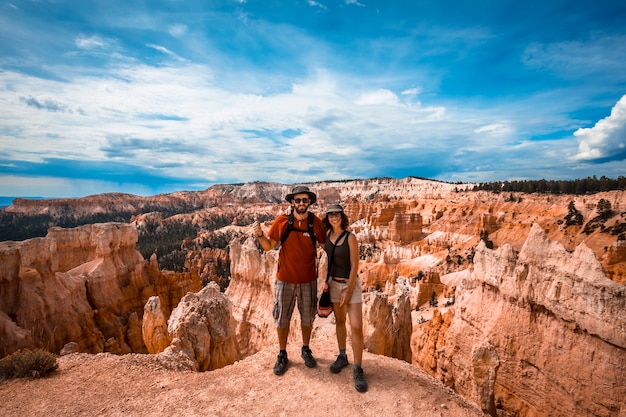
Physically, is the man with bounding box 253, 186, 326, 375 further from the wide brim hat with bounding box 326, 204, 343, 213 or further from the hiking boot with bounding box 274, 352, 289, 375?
the wide brim hat with bounding box 326, 204, 343, 213

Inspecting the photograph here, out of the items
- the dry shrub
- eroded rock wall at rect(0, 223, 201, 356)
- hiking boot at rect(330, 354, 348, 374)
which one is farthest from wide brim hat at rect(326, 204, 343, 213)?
eroded rock wall at rect(0, 223, 201, 356)

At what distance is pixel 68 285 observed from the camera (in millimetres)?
15469

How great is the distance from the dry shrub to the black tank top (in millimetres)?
5028

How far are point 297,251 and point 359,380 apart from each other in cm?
190

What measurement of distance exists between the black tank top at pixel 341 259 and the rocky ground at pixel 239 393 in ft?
4.92

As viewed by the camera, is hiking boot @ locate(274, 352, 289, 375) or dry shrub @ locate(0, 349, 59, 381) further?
dry shrub @ locate(0, 349, 59, 381)

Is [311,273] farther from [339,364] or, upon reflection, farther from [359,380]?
[359,380]

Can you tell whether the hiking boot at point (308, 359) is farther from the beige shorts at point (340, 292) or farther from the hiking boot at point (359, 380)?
the beige shorts at point (340, 292)

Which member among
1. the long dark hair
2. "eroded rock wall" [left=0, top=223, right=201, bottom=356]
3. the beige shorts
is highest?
the long dark hair

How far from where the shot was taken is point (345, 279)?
4312mm

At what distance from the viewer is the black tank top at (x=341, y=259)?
4.24 m

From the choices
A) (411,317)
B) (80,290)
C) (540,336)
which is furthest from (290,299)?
(80,290)

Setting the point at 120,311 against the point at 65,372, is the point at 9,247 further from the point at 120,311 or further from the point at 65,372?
the point at 65,372

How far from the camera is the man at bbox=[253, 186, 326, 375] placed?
452 cm
